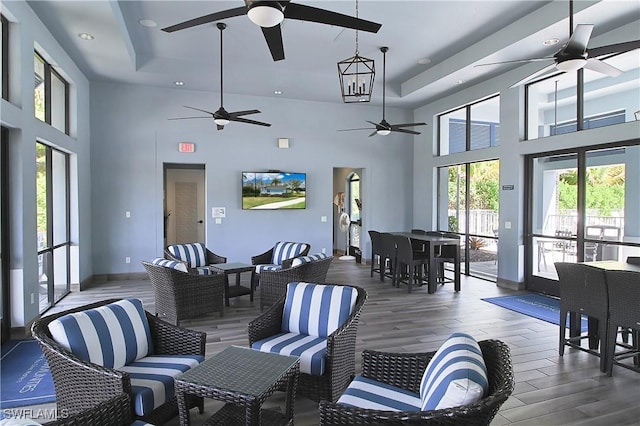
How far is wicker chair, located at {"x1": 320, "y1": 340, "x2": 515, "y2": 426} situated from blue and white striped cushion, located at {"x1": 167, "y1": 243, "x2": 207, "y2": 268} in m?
4.41

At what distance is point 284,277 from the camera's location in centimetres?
491

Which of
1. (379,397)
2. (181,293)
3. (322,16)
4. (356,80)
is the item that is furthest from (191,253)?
(379,397)

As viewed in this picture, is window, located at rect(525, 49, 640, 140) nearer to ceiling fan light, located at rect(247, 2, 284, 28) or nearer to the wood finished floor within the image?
the wood finished floor

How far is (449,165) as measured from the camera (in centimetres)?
851

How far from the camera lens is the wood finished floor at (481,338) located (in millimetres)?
2781

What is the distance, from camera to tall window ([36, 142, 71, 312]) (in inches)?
203

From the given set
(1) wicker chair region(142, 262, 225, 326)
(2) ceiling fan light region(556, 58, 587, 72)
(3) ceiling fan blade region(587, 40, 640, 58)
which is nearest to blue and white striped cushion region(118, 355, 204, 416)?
(1) wicker chair region(142, 262, 225, 326)

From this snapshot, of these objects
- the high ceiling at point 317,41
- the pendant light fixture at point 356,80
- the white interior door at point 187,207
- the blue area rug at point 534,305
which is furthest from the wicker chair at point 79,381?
the white interior door at point 187,207

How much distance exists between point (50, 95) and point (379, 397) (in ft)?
19.5

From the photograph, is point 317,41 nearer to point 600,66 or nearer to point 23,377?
point 600,66

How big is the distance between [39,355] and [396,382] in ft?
11.6

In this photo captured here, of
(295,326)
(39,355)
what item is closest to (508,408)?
(295,326)

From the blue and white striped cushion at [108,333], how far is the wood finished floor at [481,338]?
23.1 inches

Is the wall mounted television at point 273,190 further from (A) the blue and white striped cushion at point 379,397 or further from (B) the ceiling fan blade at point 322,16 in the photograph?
(A) the blue and white striped cushion at point 379,397
